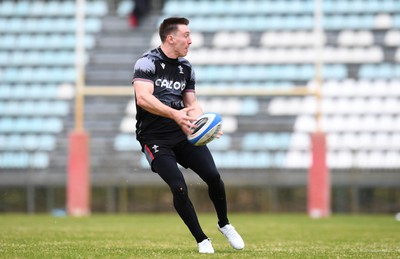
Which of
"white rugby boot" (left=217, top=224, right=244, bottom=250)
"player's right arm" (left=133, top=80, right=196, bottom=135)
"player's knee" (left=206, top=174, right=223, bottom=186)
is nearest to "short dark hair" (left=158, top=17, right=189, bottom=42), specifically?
"player's right arm" (left=133, top=80, right=196, bottom=135)

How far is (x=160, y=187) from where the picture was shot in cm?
1897

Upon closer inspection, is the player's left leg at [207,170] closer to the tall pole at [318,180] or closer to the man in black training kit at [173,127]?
→ the man in black training kit at [173,127]

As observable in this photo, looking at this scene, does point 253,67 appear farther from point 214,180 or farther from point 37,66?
point 214,180

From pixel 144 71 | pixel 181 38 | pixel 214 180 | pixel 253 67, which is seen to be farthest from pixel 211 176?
pixel 253 67

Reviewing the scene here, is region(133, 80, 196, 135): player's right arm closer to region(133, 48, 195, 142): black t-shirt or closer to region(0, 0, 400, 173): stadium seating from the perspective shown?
region(133, 48, 195, 142): black t-shirt

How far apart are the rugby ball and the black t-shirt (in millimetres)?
263

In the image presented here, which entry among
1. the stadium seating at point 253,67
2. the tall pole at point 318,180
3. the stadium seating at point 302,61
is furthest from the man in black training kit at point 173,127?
the stadium seating at point 302,61

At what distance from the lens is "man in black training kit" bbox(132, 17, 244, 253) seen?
6402 mm

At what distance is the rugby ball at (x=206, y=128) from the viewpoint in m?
6.25

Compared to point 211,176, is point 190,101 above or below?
above

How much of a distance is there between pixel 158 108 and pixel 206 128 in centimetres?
36

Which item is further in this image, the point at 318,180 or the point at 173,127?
the point at 318,180

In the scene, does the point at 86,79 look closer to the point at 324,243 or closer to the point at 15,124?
the point at 15,124

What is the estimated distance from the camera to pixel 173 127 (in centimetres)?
655
